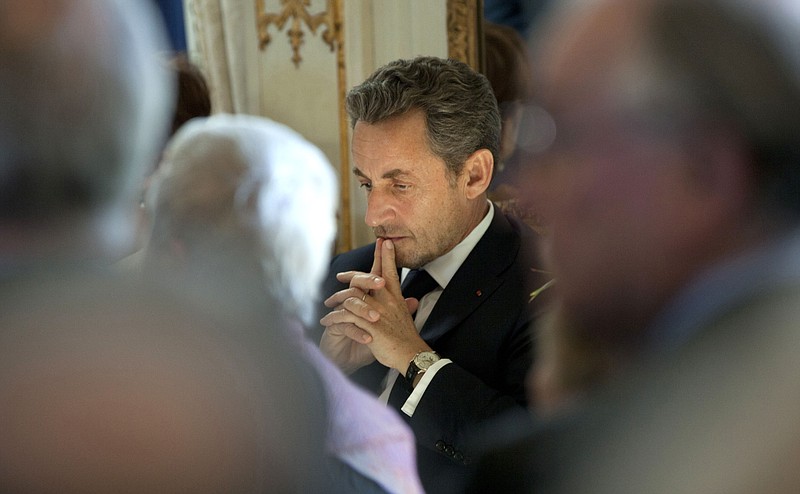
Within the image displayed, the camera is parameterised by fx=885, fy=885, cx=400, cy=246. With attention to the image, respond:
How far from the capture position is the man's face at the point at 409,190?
87.5 inches

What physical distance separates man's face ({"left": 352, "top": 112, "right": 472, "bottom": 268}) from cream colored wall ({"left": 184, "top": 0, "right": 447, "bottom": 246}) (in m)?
1.51

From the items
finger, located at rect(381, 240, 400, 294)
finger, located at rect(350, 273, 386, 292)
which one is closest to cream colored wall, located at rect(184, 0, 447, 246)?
finger, located at rect(381, 240, 400, 294)

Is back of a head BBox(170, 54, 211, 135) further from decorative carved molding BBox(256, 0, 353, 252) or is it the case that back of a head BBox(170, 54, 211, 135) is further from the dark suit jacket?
the dark suit jacket

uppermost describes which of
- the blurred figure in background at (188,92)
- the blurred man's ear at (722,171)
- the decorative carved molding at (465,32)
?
the blurred man's ear at (722,171)

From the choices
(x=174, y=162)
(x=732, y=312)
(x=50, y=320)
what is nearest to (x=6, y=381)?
(x=50, y=320)

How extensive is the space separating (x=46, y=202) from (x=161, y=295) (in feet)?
0.34

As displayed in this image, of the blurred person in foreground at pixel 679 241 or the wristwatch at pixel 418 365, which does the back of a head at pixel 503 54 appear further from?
the blurred person in foreground at pixel 679 241

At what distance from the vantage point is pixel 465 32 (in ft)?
12.1

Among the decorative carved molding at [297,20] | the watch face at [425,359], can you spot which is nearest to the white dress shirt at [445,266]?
the watch face at [425,359]

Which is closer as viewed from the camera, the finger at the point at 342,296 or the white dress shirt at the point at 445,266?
the finger at the point at 342,296

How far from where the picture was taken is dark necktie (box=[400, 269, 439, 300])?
226 centimetres

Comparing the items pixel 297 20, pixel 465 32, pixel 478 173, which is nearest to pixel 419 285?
pixel 478 173

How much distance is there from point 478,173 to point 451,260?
0.78 feet

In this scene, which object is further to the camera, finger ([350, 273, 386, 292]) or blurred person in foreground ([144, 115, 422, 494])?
finger ([350, 273, 386, 292])
